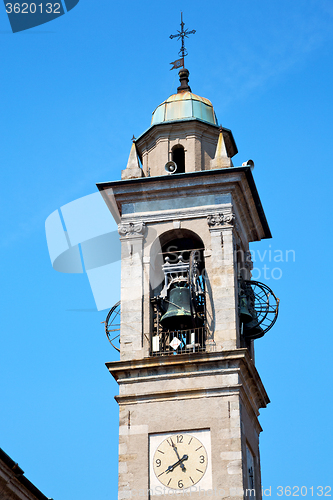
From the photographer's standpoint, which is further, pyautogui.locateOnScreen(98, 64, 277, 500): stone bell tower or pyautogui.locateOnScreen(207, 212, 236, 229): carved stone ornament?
pyautogui.locateOnScreen(207, 212, 236, 229): carved stone ornament

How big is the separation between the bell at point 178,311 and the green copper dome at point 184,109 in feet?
20.2

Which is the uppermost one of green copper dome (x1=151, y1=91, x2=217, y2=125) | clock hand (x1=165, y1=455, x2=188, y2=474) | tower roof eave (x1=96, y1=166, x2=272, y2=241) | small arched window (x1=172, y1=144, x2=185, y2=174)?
green copper dome (x1=151, y1=91, x2=217, y2=125)

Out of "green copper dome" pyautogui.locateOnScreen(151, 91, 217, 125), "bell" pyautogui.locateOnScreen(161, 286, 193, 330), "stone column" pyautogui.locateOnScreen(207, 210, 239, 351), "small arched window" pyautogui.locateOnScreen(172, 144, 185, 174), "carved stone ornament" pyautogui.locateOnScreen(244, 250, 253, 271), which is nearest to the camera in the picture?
"stone column" pyautogui.locateOnScreen(207, 210, 239, 351)

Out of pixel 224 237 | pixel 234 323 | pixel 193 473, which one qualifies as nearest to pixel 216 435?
pixel 193 473

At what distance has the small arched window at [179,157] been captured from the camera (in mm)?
35625

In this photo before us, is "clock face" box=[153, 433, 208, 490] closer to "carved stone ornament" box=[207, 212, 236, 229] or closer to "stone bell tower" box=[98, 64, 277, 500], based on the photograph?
"stone bell tower" box=[98, 64, 277, 500]

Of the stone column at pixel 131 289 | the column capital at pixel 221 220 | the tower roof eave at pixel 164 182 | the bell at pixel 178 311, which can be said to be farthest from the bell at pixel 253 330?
the tower roof eave at pixel 164 182

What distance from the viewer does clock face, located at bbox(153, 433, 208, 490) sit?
98.1 feet

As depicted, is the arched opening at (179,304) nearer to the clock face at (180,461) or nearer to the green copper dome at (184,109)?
the clock face at (180,461)

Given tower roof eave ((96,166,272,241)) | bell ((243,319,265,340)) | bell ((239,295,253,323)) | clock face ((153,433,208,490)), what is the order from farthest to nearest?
tower roof eave ((96,166,272,241)), bell ((243,319,265,340)), bell ((239,295,253,323)), clock face ((153,433,208,490))

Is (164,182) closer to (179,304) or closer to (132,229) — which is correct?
(132,229)

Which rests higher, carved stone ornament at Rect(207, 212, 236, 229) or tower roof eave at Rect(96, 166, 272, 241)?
tower roof eave at Rect(96, 166, 272, 241)

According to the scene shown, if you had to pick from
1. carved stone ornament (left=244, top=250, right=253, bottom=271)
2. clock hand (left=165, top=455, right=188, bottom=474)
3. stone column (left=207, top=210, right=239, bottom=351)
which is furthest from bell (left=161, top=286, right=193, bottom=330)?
clock hand (left=165, top=455, right=188, bottom=474)

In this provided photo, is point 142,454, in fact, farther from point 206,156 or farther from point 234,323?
point 206,156
